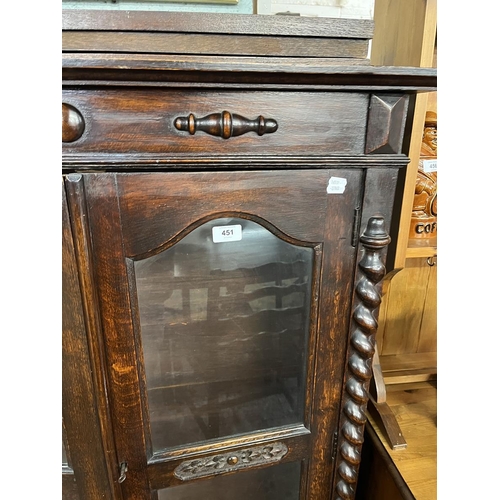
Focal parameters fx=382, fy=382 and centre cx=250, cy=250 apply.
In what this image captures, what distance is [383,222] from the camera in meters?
0.55

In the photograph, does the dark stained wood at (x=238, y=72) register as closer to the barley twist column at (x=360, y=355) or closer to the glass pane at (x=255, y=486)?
the barley twist column at (x=360, y=355)

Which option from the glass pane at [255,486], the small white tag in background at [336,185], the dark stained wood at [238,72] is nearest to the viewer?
the dark stained wood at [238,72]

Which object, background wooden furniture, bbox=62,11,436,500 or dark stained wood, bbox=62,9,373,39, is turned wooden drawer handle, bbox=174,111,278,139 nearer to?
background wooden furniture, bbox=62,11,436,500

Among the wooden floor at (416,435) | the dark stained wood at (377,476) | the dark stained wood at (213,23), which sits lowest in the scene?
the dark stained wood at (377,476)

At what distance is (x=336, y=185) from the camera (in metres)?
0.53

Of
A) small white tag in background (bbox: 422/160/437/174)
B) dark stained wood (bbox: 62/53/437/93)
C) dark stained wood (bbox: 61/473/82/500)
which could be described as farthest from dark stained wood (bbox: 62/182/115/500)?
small white tag in background (bbox: 422/160/437/174)

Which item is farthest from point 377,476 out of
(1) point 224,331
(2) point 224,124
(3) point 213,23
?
(3) point 213,23

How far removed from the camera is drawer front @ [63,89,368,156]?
0.45 metres

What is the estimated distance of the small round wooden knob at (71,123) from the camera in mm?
440

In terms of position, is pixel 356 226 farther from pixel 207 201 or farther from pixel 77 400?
pixel 77 400

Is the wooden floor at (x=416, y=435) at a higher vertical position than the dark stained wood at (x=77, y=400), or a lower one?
lower

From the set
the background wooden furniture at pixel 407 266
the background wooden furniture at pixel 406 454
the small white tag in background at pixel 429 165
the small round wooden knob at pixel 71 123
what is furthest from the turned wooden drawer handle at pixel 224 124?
the background wooden furniture at pixel 406 454

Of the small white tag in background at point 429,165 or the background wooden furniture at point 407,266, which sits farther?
the small white tag in background at point 429,165
